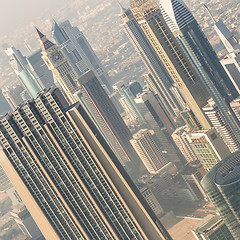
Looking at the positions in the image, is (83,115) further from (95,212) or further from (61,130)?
(95,212)

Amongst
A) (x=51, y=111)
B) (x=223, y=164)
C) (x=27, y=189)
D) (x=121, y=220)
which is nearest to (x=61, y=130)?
(x=51, y=111)

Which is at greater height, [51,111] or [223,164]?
[51,111]

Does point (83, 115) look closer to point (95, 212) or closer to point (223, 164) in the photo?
point (95, 212)

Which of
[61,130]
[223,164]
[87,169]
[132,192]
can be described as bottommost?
[223,164]

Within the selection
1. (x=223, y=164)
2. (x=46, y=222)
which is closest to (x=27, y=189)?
(x=46, y=222)

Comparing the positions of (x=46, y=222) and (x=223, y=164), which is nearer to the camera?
(x=46, y=222)

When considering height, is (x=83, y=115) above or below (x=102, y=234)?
above
